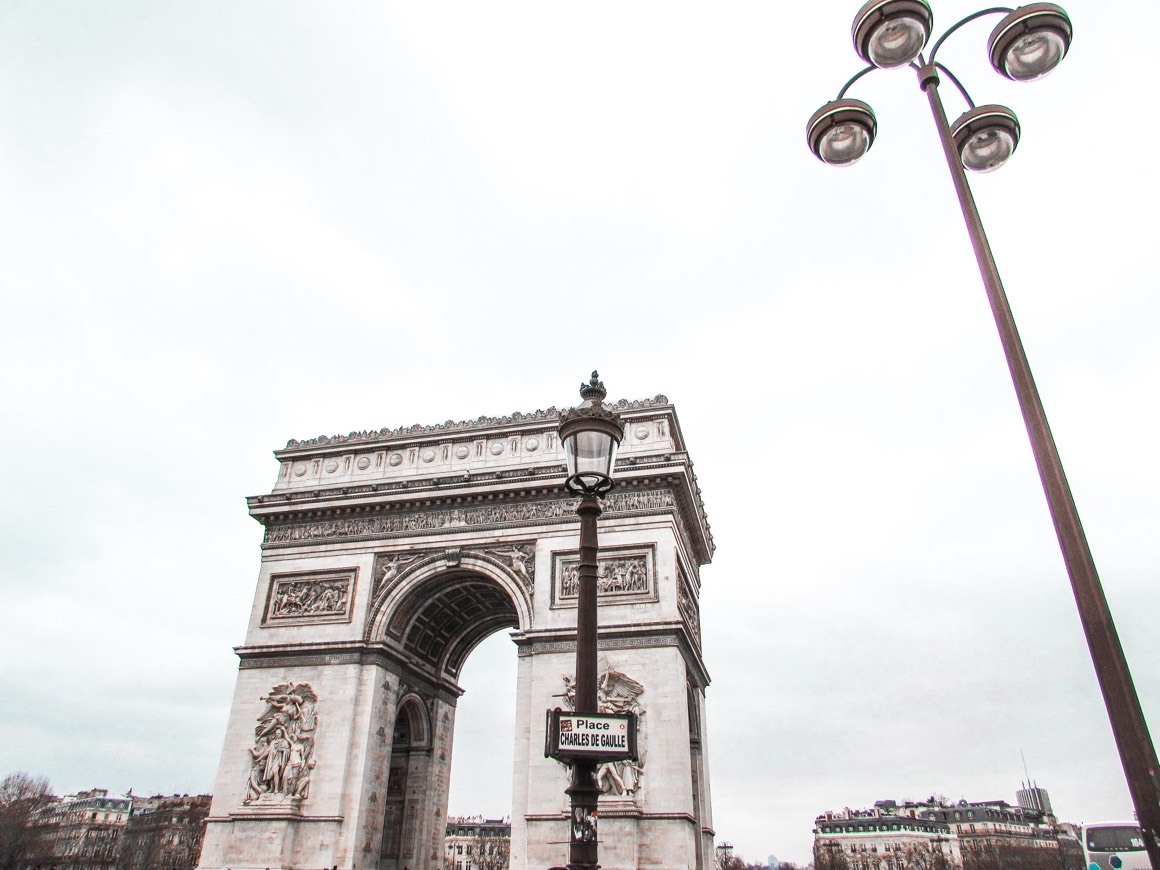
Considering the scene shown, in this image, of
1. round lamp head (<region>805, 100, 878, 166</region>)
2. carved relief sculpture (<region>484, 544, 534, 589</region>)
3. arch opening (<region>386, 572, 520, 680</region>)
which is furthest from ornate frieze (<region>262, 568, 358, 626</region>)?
round lamp head (<region>805, 100, 878, 166</region>)

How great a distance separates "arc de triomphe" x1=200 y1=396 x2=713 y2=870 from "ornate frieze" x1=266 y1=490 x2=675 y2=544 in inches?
2.1

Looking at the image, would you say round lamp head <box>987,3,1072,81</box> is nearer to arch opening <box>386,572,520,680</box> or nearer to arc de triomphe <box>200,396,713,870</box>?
arc de triomphe <box>200,396,713,870</box>

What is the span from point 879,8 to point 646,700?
1899cm

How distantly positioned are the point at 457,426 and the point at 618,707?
35.8ft

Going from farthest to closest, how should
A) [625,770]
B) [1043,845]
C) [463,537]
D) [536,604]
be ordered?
1. [1043,845]
2. [463,537]
3. [536,604]
4. [625,770]

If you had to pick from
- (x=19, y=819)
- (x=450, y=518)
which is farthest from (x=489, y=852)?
(x=450, y=518)

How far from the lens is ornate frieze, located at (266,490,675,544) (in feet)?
83.4

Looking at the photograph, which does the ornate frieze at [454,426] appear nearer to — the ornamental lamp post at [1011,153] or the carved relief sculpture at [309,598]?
the carved relief sculpture at [309,598]

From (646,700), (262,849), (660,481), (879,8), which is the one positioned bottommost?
(262,849)

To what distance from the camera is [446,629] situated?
97.6 feet

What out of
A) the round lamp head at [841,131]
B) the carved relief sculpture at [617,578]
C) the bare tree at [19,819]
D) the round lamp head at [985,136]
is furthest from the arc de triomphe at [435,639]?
the bare tree at [19,819]

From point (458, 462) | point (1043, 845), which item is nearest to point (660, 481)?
point (458, 462)

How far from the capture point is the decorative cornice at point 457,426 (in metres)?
27.5

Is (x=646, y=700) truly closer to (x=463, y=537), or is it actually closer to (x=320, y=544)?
(x=463, y=537)
